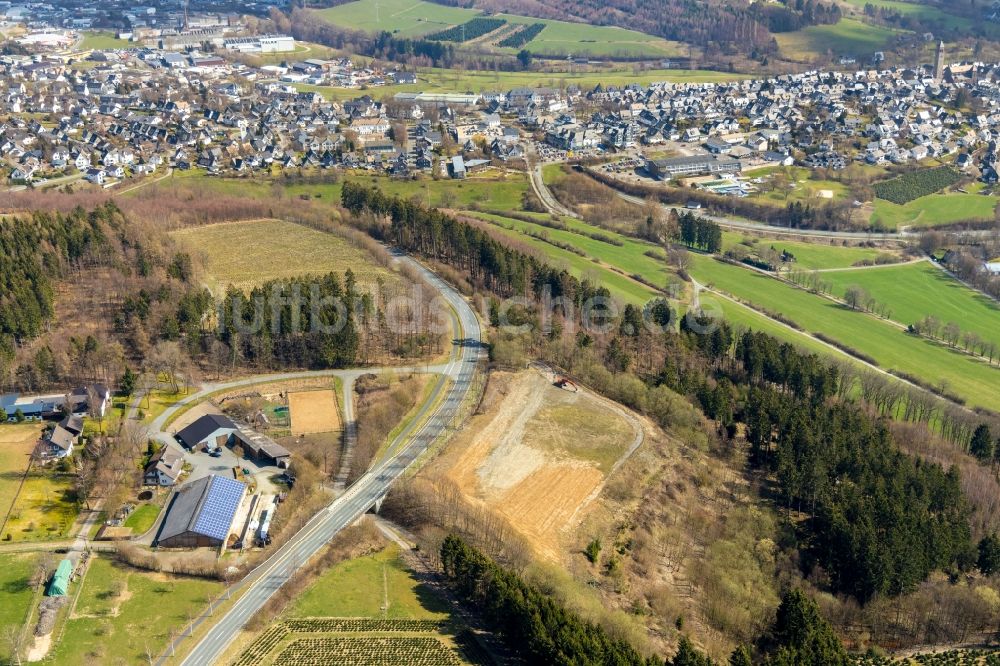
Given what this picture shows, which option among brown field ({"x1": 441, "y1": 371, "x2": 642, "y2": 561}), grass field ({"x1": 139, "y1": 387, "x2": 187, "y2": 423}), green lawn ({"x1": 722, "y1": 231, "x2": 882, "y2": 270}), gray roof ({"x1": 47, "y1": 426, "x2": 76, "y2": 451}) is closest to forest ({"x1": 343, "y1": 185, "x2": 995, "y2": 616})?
brown field ({"x1": 441, "y1": 371, "x2": 642, "y2": 561})

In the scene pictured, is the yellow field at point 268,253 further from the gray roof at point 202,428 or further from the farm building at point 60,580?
the farm building at point 60,580

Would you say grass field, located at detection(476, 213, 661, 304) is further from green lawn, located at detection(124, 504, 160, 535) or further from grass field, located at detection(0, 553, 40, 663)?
grass field, located at detection(0, 553, 40, 663)

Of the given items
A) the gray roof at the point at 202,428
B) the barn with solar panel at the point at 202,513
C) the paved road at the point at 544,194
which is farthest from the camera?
the paved road at the point at 544,194

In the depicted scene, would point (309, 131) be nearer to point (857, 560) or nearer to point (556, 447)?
point (556, 447)

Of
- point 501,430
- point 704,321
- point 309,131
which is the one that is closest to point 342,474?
point 501,430

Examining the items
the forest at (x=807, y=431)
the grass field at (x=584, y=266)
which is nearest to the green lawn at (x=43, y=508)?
the forest at (x=807, y=431)
